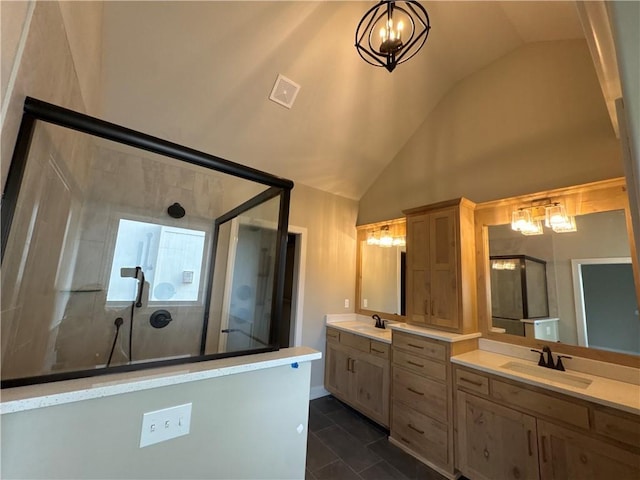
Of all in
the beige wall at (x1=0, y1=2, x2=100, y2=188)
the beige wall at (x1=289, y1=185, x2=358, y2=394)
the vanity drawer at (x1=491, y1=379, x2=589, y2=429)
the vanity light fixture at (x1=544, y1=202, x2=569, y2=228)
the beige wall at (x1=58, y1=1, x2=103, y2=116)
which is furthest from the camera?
the beige wall at (x1=289, y1=185, x2=358, y2=394)

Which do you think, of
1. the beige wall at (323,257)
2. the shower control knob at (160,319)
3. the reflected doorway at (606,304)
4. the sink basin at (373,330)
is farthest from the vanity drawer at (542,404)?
the shower control knob at (160,319)

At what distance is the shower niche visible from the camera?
40.2 inches

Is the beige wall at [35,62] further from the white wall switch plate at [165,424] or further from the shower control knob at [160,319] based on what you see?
the shower control knob at [160,319]

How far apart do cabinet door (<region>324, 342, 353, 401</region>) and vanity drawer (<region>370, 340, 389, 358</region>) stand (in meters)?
0.41

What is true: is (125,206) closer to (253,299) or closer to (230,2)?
(253,299)

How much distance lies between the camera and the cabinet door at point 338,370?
124 inches

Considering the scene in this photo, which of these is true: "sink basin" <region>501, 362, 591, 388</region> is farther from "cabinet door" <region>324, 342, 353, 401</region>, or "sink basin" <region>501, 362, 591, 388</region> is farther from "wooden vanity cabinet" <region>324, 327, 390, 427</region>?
"cabinet door" <region>324, 342, 353, 401</region>

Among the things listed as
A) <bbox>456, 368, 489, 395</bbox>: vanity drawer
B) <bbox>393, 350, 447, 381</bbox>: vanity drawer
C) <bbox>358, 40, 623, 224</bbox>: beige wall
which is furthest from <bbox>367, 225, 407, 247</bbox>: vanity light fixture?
<bbox>456, 368, 489, 395</bbox>: vanity drawer

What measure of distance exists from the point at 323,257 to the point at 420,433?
216 centimetres

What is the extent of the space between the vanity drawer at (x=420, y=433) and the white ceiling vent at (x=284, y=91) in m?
3.16

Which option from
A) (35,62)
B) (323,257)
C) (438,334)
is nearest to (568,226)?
(438,334)

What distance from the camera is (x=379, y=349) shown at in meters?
2.81

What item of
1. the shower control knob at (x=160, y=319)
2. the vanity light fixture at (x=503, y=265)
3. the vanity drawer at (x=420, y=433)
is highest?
the vanity light fixture at (x=503, y=265)

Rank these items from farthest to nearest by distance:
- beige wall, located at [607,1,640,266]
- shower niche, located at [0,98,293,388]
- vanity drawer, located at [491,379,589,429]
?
vanity drawer, located at [491,379,589,429] → shower niche, located at [0,98,293,388] → beige wall, located at [607,1,640,266]
